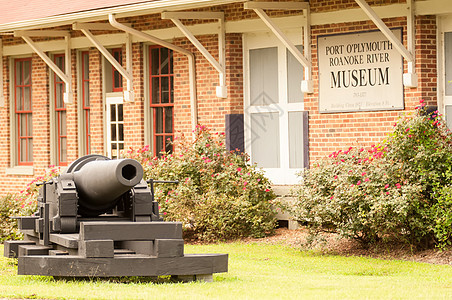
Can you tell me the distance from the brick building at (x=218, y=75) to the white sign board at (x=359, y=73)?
2 centimetres

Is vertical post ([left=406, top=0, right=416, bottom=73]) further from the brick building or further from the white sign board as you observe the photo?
the white sign board

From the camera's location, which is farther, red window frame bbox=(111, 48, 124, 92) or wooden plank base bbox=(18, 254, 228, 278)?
red window frame bbox=(111, 48, 124, 92)

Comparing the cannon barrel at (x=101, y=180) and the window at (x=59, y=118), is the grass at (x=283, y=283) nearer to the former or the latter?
the cannon barrel at (x=101, y=180)

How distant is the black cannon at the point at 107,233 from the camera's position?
9.16 meters

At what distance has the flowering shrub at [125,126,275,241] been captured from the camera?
14.5m

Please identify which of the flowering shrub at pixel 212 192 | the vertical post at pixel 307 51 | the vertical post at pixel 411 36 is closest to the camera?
the vertical post at pixel 411 36

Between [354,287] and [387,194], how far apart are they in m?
3.10

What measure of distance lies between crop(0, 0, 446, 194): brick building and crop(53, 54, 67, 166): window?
0.09 feet

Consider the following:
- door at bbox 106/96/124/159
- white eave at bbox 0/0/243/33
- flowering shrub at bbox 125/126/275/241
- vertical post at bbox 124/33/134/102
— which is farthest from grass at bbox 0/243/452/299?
door at bbox 106/96/124/159

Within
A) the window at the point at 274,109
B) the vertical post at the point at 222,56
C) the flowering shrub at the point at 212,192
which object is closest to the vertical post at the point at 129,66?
the vertical post at the point at 222,56

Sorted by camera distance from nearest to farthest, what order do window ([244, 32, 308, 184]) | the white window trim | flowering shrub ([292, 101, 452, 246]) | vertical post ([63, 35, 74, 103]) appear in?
flowering shrub ([292, 101, 452, 246])
window ([244, 32, 308, 184])
vertical post ([63, 35, 74, 103])
the white window trim

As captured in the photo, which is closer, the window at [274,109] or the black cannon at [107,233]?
the black cannon at [107,233]

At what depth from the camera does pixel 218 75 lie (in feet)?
54.9

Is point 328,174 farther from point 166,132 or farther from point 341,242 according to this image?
point 166,132
